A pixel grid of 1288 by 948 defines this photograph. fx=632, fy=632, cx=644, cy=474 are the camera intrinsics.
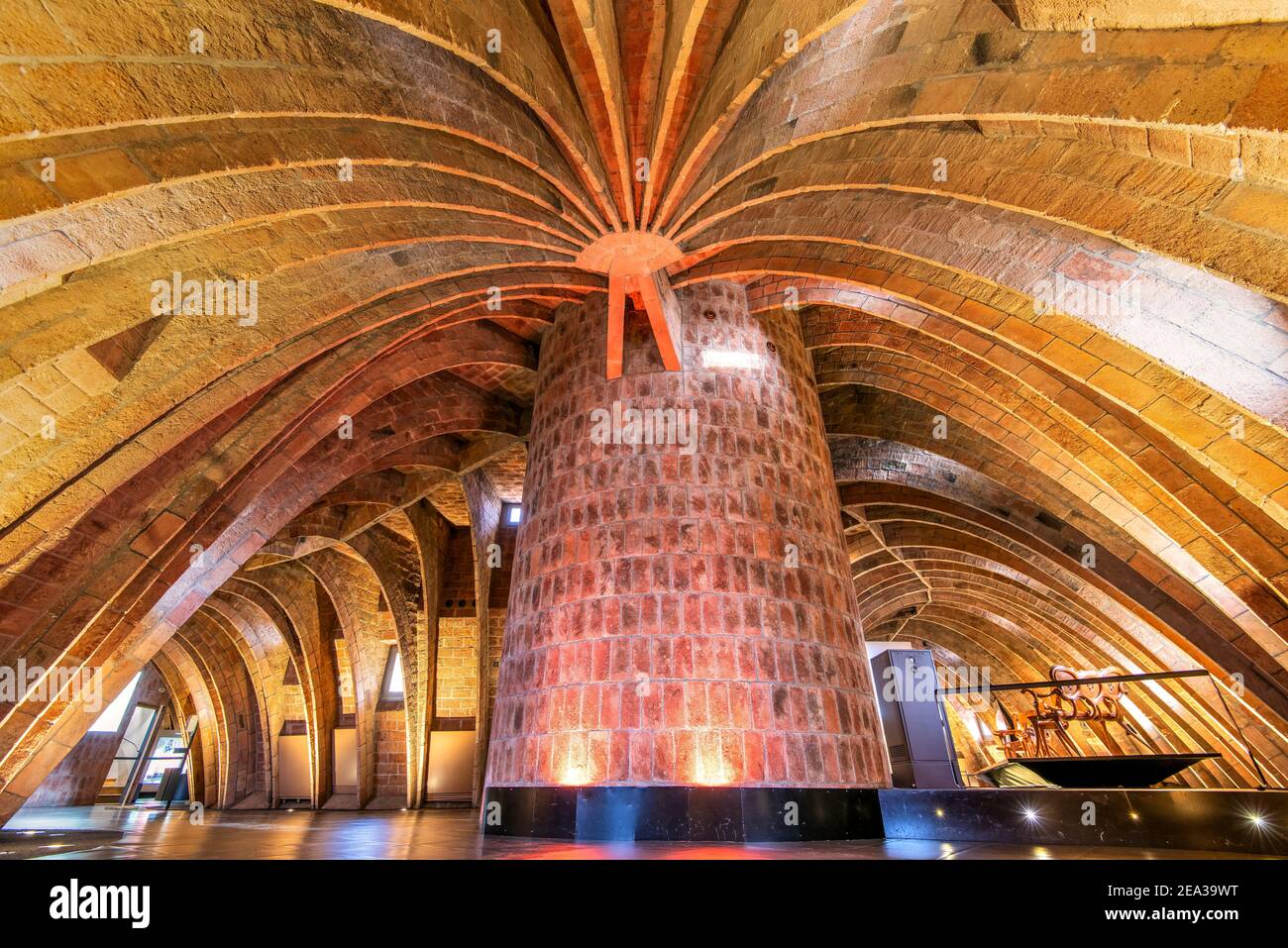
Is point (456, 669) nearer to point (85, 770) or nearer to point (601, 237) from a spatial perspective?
point (601, 237)

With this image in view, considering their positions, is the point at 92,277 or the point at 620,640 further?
the point at 620,640

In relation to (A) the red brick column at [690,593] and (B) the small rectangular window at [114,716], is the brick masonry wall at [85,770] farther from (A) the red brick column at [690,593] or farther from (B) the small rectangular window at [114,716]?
(A) the red brick column at [690,593]

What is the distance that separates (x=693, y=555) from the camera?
7402 millimetres

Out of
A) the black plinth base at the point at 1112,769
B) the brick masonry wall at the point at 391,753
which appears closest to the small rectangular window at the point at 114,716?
the brick masonry wall at the point at 391,753

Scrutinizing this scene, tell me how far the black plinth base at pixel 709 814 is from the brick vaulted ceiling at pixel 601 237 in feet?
15.2

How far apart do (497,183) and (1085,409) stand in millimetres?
7104

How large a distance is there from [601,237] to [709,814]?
651 cm

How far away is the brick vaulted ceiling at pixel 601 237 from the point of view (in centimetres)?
398

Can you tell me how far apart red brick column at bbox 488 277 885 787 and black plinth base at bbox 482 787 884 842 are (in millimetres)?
146

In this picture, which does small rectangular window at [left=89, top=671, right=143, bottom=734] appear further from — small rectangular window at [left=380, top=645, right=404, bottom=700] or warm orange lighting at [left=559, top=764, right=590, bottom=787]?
warm orange lighting at [left=559, top=764, right=590, bottom=787]

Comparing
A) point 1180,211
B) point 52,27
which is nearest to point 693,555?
point 1180,211

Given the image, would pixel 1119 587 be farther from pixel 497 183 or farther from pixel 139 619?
pixel 139 619

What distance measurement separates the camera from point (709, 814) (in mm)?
6090
